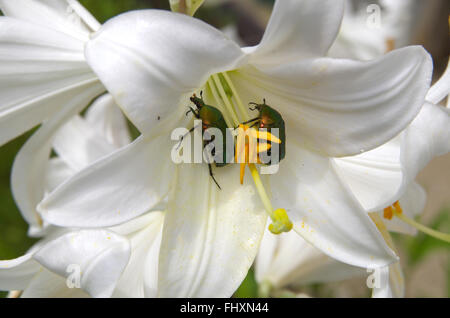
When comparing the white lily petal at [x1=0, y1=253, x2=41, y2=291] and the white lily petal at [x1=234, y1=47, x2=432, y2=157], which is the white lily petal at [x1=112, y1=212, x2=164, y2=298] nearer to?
the white lily petal at [x1=0, y1=253, x2=41, y2=291]

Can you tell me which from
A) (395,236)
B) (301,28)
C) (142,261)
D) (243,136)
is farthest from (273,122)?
(395,236)

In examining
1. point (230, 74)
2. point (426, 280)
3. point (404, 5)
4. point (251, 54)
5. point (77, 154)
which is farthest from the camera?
point (426, 280)

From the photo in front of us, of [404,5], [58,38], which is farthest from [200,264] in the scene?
[404,5]

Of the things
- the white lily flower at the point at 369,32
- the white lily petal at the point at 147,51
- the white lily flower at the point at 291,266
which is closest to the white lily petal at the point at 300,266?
the white lily flower at the point at 291,266

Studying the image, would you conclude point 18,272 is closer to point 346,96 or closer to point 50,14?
point 50,14

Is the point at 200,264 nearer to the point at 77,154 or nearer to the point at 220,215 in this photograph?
the point at 220,215

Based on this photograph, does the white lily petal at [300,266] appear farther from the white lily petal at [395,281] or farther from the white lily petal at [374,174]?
the white lily petal at [374,174]

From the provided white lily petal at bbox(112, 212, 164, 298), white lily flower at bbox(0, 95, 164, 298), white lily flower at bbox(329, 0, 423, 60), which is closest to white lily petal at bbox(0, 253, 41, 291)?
white lily flower at bbox(0, 95, 164, 298)
